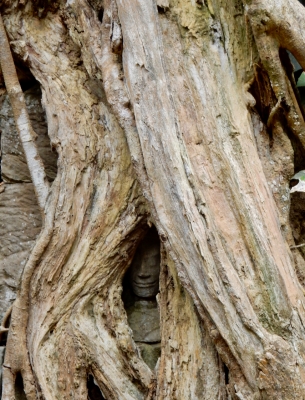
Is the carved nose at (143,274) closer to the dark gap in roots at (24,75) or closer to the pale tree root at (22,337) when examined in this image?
the pale tree root at (22,337)

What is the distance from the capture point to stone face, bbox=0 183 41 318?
183 centimetres

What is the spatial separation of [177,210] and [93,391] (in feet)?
2.07

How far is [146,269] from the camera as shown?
1687 millimetres

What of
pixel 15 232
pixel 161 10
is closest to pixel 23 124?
pixel 15 232

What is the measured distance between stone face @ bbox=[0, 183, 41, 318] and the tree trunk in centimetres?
18

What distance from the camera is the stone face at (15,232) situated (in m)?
1.83

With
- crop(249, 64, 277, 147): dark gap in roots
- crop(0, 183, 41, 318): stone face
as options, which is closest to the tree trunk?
crop(249, 64, 277, 147): dark gap in roots

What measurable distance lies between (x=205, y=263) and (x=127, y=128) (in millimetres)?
465

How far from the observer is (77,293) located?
154cm

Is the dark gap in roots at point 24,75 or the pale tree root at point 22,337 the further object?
the dark gap in roots at point 24,75

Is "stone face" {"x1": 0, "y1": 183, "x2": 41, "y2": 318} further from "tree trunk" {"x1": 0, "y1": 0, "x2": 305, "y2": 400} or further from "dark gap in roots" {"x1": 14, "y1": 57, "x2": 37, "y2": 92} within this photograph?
"dark gap in roots" {"x1": 14, "y1": 57, "x2": 37, "y2": 92}

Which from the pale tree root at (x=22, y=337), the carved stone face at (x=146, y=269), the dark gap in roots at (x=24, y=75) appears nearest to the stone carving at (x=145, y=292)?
the carved stone face at (x=146, y=269)

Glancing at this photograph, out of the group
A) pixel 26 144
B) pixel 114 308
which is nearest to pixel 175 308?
pixel 114 308

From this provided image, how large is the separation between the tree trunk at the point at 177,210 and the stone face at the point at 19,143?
22 cm
